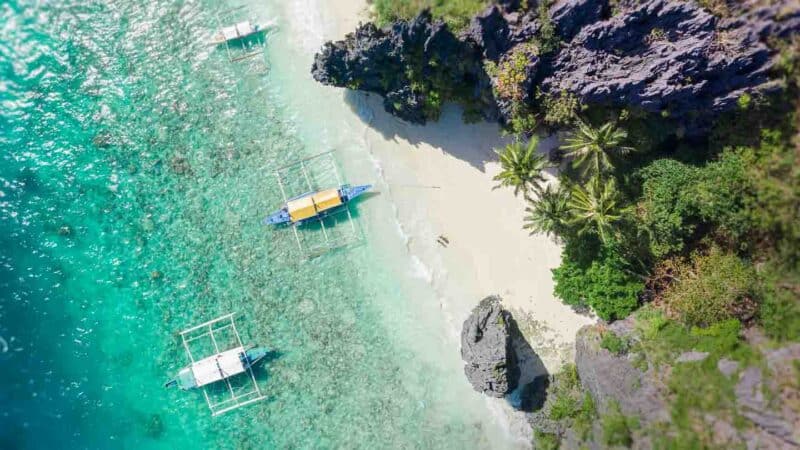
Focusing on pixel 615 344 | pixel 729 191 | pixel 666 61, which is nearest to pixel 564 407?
pixel 615 344

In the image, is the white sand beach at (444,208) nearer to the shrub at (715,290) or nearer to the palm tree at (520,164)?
the palm tree at (520,164)

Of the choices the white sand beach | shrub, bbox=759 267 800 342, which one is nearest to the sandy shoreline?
the white sand beach

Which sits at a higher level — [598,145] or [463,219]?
[598,145]

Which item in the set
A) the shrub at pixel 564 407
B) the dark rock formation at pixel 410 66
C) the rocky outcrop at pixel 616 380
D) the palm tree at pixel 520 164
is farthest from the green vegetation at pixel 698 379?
the dark rock formation at pixel 410 66

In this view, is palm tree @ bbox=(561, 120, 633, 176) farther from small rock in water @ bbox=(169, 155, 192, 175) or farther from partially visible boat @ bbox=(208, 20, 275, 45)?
small rock in water @ bbox=(169, 155, 192, 175)

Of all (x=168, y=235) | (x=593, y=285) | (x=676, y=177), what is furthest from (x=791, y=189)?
(x=168, y=235)

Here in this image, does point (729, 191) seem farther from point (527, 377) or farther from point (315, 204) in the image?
point (315, 204)

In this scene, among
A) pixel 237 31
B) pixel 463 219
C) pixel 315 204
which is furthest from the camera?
pixel 237 31
